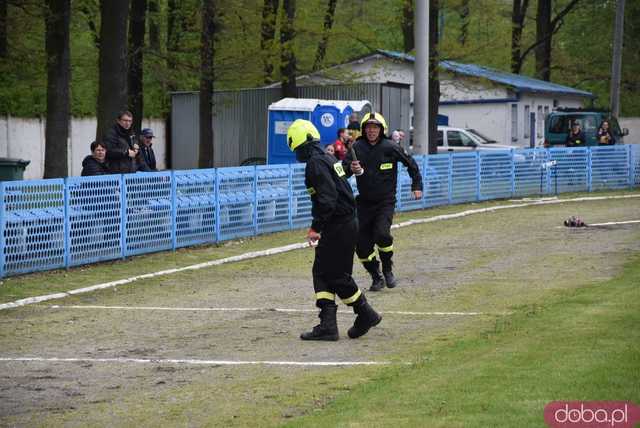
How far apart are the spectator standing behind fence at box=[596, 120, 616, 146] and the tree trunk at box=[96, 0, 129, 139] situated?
16415mm

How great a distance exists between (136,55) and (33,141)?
10.0 meters

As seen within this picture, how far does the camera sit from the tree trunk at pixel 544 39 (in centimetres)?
6091

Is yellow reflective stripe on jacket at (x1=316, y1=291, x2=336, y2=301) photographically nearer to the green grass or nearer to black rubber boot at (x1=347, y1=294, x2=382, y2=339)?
black rubber boot at (x1=347, y1=294, x2=382, y2=339)

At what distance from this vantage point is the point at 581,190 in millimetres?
31578

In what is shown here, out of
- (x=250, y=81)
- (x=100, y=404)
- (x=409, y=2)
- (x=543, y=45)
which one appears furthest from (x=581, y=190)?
(x=543, y=45)

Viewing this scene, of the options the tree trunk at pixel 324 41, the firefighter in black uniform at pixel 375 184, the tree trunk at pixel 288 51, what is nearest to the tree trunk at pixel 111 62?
the firefighter in black uniform at pixel 375 184

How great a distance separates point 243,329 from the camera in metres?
11.4

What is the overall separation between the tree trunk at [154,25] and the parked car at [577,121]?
42.0 feet

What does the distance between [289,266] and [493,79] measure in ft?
98.5

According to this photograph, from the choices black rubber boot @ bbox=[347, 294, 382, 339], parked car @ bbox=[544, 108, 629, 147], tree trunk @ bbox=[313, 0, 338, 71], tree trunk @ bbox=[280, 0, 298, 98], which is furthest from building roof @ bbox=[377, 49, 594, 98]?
black rubber boot @ bbox=[347, 294, 382, 339]

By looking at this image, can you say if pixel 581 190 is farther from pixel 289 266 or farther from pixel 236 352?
pixel 236 352

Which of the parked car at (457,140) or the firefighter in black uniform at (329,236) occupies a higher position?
the parked car at (457,140)

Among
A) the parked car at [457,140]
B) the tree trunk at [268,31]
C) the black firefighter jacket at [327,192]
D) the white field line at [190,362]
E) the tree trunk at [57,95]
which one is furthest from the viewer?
the parked car at [457,140]

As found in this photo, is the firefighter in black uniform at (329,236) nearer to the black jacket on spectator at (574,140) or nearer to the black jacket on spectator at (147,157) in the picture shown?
the black jacket on spectator at (147,157)
